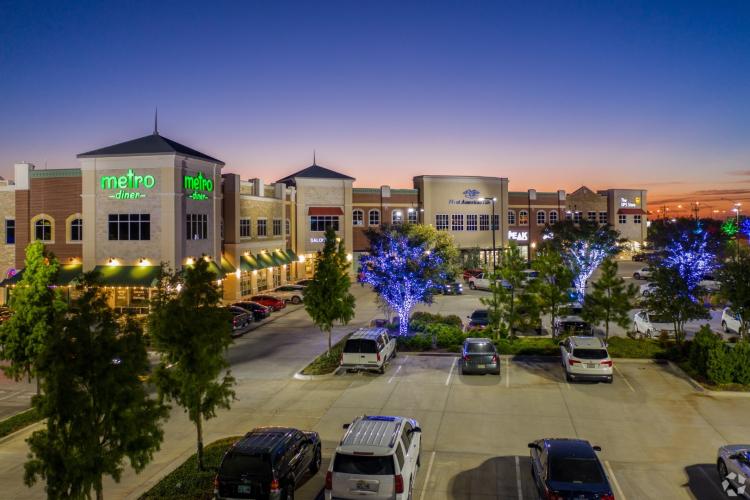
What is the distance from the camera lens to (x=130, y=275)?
3994 cm

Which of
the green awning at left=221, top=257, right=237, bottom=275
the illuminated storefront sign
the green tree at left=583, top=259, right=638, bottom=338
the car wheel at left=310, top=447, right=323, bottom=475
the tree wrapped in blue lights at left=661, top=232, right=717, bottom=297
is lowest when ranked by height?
the car wheel at left=310, top=447, right=323, bottom=475

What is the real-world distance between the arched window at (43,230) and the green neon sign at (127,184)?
19.2 ft

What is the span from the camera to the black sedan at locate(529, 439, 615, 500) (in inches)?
454

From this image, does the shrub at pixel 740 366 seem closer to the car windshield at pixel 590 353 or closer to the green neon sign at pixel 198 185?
the car windshield at pixel 590 353

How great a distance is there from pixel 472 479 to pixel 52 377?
9.44m

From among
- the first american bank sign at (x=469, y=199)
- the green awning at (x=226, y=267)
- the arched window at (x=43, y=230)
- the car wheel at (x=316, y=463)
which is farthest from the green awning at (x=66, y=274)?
the first american bank sign at (x=469, y=199)

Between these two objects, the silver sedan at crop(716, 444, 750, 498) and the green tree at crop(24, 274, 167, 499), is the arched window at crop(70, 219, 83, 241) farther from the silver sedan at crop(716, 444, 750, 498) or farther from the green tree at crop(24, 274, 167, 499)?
the silver sedan at crop(716, 444, 750, 498)

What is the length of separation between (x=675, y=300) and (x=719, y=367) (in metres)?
6.27

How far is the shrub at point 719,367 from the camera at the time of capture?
21984 mm

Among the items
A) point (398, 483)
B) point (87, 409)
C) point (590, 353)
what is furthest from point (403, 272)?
point (87, 409)

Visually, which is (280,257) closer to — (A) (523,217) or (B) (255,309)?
(B) (255,309)

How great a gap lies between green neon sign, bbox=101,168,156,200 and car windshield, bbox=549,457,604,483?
34891 mm

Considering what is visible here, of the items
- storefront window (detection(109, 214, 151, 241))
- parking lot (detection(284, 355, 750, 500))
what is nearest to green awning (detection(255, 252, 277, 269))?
storefront window (detection(109, 214, 151, 241))

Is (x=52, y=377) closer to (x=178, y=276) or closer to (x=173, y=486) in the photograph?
(x=173, y=486)
